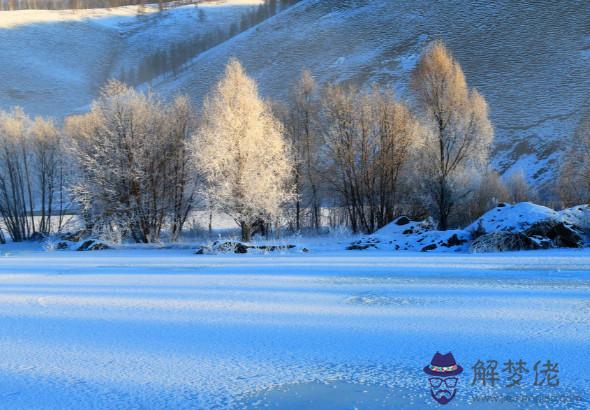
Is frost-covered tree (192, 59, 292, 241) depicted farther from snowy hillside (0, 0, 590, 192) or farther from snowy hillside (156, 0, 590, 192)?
snowy hillside (156, 0, 590, 192)

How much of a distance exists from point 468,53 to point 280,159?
2289 inches

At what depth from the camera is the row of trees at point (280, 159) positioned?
24078 mm

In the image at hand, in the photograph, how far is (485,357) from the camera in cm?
448

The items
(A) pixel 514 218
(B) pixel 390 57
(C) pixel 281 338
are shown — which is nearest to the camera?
(C) pixel 281 338

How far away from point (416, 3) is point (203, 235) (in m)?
75.1

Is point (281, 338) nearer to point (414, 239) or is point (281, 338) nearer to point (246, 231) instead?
point (414, 239)

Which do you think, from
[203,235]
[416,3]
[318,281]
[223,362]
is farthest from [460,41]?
[223,362]

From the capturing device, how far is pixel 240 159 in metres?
24.0

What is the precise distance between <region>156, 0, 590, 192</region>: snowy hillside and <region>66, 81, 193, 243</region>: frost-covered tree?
1425 inches

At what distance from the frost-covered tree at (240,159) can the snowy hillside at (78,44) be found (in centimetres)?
7683

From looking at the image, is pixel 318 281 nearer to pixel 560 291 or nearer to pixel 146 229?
pixel 560 291

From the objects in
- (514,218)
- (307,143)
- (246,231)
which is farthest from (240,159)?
(514,218)

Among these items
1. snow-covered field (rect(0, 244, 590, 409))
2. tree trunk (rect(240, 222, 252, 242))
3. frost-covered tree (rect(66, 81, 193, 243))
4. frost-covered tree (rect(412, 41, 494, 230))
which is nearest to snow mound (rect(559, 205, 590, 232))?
frost-covered tree (rect(412, 41, 494, 230))

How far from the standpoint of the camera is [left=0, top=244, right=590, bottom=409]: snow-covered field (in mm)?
3850
